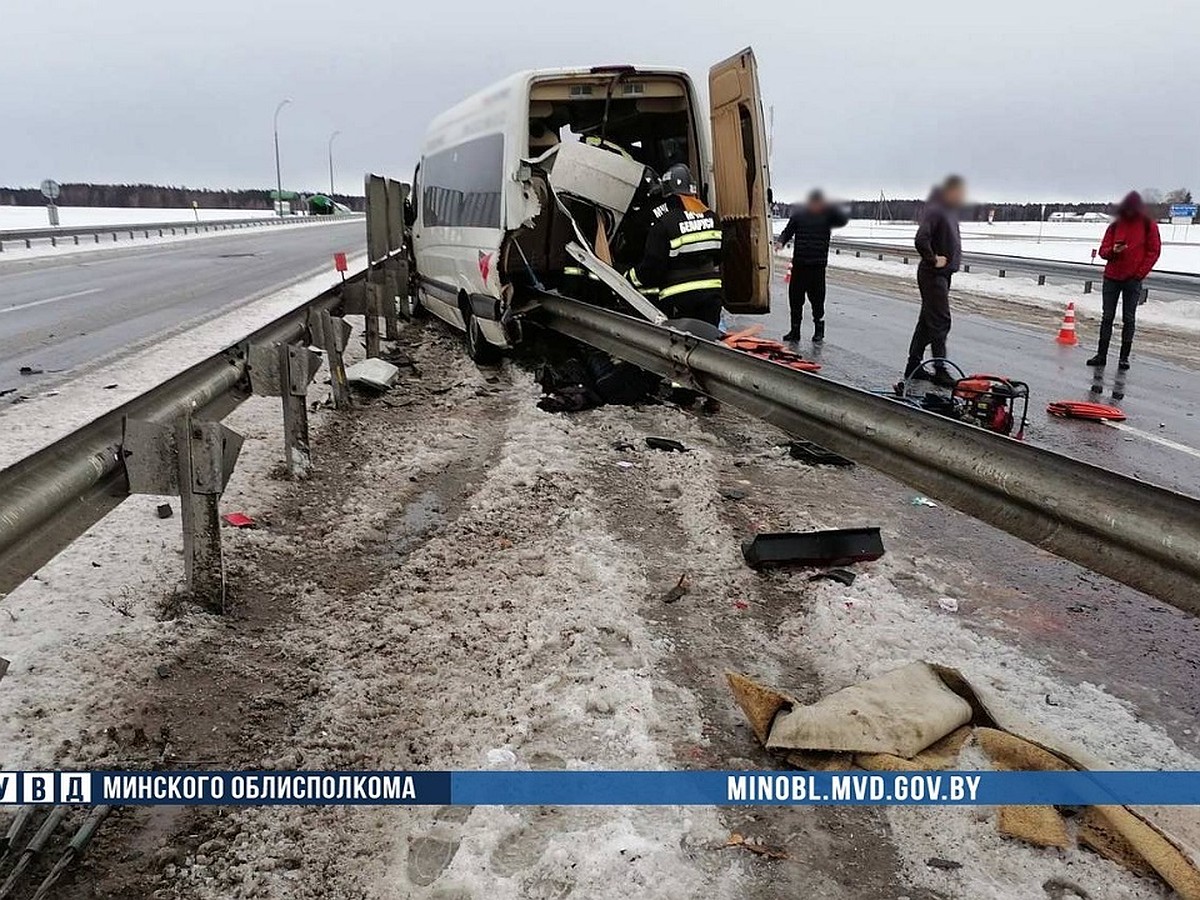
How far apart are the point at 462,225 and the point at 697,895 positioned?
7690 mm

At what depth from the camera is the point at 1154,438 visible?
6762 millimetres

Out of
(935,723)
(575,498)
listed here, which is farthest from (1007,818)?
(575,498)

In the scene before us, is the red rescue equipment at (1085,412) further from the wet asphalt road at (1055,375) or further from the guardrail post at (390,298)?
the guardrail post at (390,298)

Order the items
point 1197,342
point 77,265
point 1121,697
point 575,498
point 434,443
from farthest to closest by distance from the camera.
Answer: point 77,265
point 1197,342
point 434,443
point 575,498
point 1121,697

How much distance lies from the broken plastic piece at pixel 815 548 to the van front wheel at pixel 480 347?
194 inches

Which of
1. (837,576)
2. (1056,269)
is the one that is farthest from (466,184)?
(1056,269)

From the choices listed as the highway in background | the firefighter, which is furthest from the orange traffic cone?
the highway in background

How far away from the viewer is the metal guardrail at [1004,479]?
2037mm

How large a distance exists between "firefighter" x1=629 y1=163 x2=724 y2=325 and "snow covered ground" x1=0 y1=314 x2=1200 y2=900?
1.87m

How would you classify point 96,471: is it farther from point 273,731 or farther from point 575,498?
point 575,498

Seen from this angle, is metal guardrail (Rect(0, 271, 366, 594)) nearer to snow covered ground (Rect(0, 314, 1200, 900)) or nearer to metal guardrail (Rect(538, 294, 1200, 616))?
snow covered ground (Rect(0, 314, 1200, 900))

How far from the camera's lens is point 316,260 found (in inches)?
1020

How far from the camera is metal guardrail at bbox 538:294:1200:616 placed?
2037 millimetres

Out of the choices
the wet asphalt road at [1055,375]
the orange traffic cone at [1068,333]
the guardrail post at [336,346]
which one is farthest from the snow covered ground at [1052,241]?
the guardrail post at [336,346]
